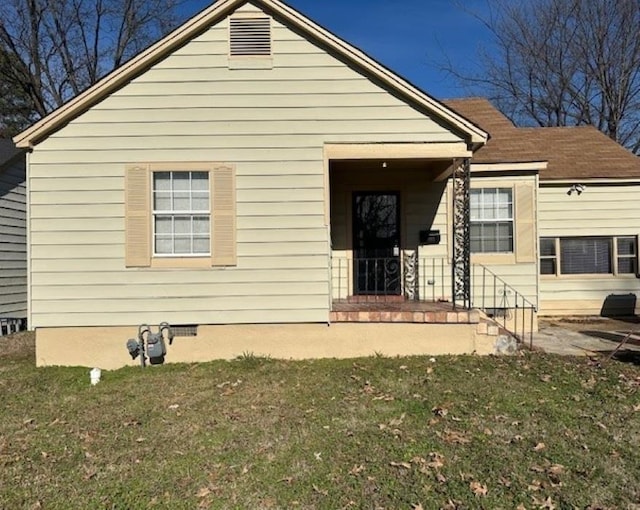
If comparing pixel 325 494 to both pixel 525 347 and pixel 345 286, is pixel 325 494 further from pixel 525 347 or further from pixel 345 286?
pixel 345 286

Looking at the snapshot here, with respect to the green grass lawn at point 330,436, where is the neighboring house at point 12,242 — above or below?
above

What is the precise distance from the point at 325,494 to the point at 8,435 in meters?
3.39

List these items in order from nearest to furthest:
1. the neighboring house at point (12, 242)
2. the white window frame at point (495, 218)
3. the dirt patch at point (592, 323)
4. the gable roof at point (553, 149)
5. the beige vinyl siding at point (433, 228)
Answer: the beige vinyl siding at point (433, 228)
the white window frame at point (495, 218)
the gable roof at point (553, 149)
the dirt patch at point (592, 323)
the neighboring house at point (12, 242)

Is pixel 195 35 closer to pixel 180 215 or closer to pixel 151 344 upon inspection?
pixel 180 215

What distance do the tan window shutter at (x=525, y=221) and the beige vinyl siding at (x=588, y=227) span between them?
2491 millimetres

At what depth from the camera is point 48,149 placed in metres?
7.64

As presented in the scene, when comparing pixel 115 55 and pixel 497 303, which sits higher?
pixel 115 55

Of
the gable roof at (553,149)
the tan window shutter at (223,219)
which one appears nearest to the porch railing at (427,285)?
the gable roof at (553,149)

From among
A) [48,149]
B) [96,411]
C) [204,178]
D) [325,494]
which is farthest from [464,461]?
[48,149]

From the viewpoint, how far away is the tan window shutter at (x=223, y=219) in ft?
25.1

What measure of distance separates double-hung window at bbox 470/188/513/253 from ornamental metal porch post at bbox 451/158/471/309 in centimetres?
88

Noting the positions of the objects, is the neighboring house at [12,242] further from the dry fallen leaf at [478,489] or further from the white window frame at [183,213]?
the dry fallen leaf at [478,489]

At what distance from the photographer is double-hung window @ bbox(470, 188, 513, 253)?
9.85 m

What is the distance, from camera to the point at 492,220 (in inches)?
388
